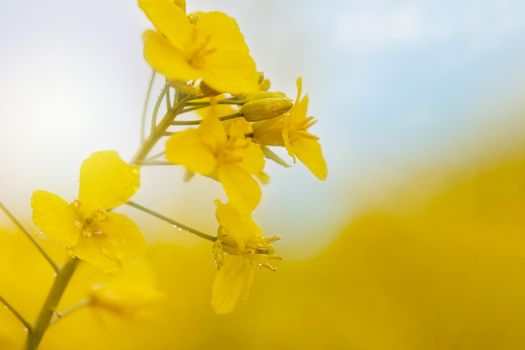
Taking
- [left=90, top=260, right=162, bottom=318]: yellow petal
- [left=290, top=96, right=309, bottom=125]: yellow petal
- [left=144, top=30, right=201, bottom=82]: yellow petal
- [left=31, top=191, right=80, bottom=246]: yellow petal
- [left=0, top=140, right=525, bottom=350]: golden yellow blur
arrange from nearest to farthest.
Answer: [left=144, top=30, right=201, bottom=82]: yellow petal, [left=31, top=191, right=80, bottom=246]: yellow petal, [left=290, top=96, right=309, bottom=125]: yellow petal, [left=90, top=260, right=162, bottom=318]: yellow petal, [left=0, top=140, right=525, bottom=350]: golden yellow blur

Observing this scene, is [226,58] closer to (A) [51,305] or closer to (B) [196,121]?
(B) [196,121]

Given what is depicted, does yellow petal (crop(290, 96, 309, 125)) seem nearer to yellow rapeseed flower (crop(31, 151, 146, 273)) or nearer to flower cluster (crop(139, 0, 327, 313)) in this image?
flower cluster (crop(139, 0, 327, 313))

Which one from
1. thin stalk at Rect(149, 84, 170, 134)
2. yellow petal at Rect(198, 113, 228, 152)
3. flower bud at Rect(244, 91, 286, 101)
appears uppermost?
flower bud at Rect(244, 91, 286, 101)

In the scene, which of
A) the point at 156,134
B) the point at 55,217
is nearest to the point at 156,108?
the point at 156,134

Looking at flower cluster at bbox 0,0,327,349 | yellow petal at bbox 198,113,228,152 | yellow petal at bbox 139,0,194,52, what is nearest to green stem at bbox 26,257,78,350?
flower cluster at bbox 0,0,327,349

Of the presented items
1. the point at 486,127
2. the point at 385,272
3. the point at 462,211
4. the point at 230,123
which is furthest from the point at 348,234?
the point at 230,123
